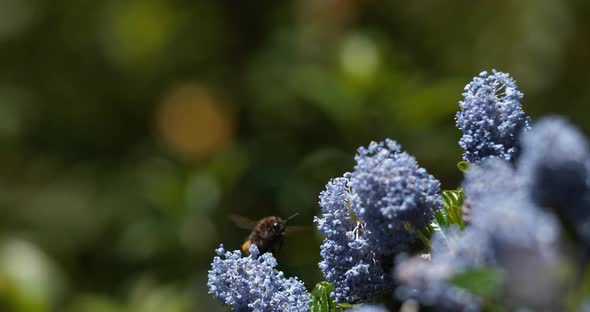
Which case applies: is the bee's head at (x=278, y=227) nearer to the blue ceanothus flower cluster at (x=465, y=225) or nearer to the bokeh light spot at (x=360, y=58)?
the blue ceanothus flower cluster at (x=465, y=225)

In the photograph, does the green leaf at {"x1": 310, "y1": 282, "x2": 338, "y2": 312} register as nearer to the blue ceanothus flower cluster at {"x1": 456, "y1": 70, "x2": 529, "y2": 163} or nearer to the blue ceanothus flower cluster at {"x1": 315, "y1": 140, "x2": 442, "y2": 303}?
the blue ceanothus flower cluster at {"x1": 315, "y1": 140, "x2": 442, "y2": 303}

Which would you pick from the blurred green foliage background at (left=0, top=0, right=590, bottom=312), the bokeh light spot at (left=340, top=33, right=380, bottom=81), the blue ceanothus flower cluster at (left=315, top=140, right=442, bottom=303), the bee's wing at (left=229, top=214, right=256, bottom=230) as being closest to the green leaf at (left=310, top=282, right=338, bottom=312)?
the blue ceanothus flower cluster at (left=315, top=140, right=442, bottom=303)

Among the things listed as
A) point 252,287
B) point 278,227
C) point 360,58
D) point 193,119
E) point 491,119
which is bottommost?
point 252,287

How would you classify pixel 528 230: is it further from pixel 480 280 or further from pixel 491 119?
pixel 491 119

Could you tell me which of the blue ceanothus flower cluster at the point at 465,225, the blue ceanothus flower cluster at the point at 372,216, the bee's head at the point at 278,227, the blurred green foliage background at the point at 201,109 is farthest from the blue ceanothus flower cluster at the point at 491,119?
the blurred green foliage background at the point at 201,109

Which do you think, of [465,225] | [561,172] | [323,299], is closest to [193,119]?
[323,299]

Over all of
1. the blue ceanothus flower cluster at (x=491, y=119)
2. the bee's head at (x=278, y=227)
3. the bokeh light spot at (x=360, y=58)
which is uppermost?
the bokeh light spot at (x=360, y=58)
